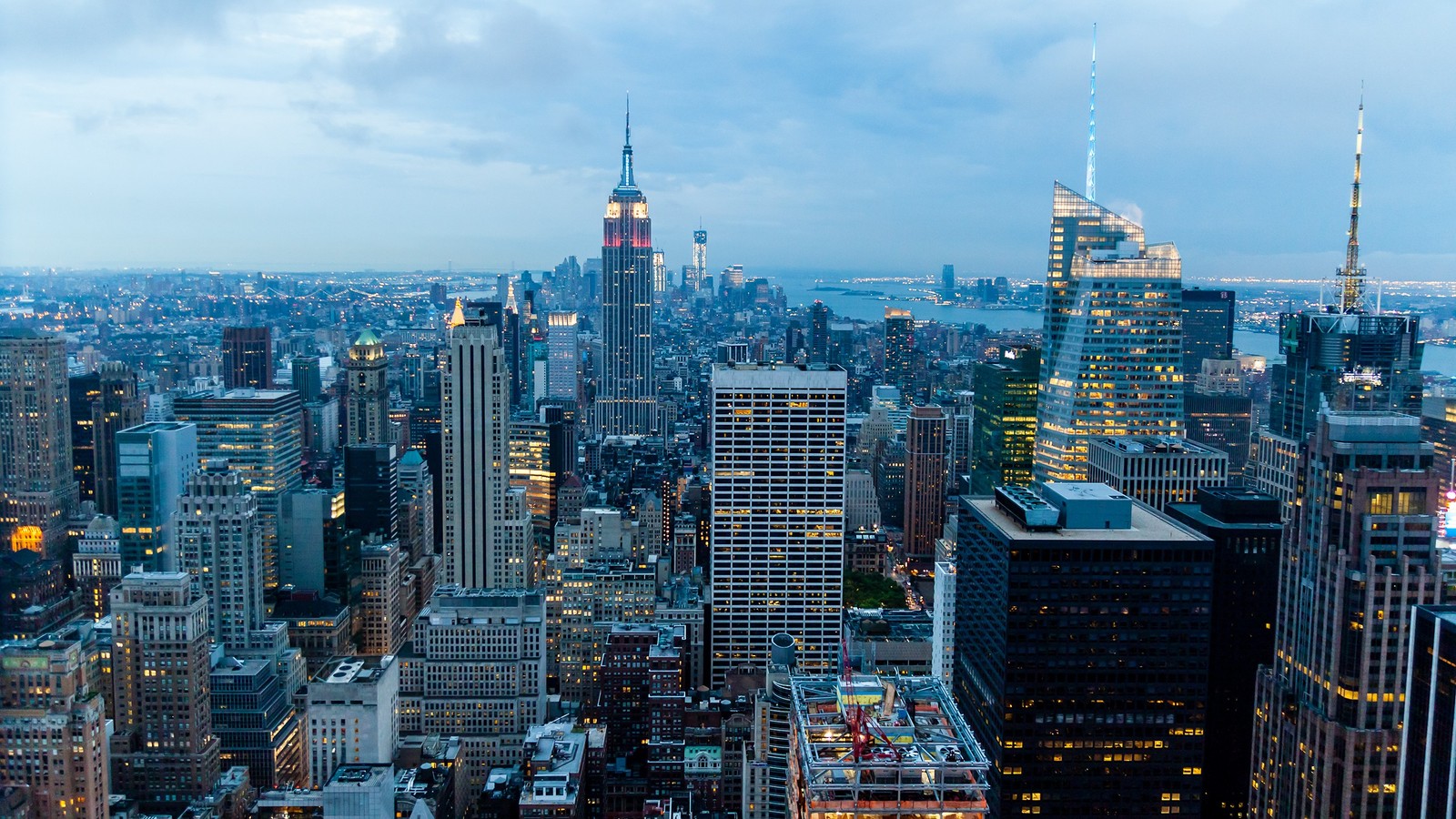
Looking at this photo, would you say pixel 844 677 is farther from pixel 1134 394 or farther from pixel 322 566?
pixel 322 566

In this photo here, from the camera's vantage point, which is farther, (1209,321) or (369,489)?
(1209,321)

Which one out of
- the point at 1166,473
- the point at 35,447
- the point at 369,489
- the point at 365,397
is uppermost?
the point at 1166,473

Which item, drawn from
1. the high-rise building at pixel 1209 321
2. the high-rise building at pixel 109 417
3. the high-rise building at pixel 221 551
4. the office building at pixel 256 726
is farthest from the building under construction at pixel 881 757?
the high-rise building at pixel 1209 321

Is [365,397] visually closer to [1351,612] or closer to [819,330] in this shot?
[819,330]

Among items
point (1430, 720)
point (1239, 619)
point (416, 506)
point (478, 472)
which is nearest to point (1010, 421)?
point (478, 472)

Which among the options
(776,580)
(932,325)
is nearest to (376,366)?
(776,580)

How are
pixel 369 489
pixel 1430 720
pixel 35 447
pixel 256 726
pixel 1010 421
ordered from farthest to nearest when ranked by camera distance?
pixel 369 489 → pixel 1010 421 → pixel 35 447 → pixel 256 726 → pixel 1430 720
